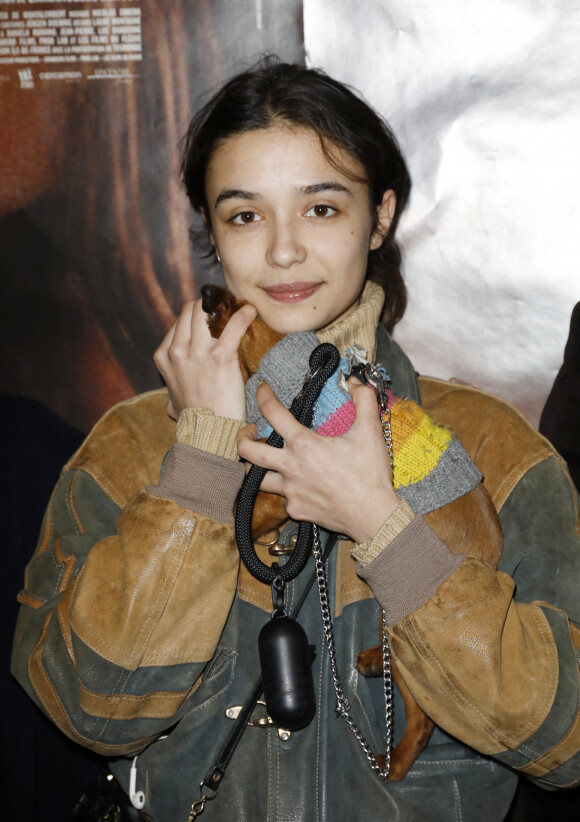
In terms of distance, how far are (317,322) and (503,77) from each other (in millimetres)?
927

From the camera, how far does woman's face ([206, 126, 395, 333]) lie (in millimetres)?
1375

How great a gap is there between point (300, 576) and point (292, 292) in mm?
566

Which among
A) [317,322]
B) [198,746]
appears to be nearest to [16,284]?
[317,322]

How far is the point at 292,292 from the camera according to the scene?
4.66 ft

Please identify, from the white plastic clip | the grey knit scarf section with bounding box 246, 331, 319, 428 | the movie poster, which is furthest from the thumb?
the movie poster

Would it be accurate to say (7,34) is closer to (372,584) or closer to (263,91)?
(263,91)


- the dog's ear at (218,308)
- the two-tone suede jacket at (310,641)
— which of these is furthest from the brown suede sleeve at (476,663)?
the dog's ear at (218,308)

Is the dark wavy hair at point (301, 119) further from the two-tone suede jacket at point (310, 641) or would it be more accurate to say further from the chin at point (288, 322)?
the two-tone suede jacket at point (310, 641)

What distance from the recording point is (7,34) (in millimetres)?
1952

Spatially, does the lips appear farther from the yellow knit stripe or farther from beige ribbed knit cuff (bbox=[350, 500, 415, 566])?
beige ribbed knit cuff (bbox=[350, 500, 415, 566])

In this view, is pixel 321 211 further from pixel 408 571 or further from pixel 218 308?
pixel 408 571

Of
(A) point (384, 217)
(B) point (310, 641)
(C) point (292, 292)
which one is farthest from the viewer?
(A) point (384, 217)

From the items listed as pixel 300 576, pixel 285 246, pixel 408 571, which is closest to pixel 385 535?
pixel 408 571

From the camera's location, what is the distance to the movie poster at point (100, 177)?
190 centimetres
